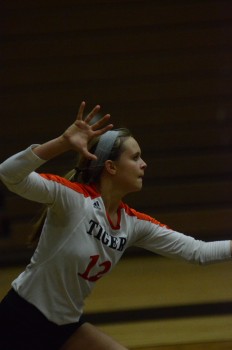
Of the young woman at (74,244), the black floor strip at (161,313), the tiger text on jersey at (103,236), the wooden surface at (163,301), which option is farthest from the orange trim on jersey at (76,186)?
the black floor strip at (161,313)

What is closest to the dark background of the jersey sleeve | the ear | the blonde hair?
the blonde hair

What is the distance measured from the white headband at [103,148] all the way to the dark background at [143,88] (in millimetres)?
3035

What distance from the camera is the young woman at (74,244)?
226cm

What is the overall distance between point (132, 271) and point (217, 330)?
1.50 metres

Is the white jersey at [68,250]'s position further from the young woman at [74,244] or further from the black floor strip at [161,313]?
the black floor strip at [161,313]

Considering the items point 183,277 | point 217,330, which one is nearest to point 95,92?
point 183,277

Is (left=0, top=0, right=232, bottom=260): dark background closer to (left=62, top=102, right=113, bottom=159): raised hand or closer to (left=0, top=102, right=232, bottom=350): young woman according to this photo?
(left=0, top=102, right=232, bottom=350): young woman

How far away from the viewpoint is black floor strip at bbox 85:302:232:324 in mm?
4004

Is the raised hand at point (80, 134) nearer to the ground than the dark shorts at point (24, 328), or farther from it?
farther from it

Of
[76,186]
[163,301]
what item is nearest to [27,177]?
[76,186]

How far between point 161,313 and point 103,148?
1905 mm

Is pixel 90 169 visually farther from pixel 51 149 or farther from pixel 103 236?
pixel 51 149

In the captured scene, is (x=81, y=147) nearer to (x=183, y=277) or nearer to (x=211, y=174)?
(x=183, y=277)

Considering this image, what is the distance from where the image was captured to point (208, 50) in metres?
5.45
